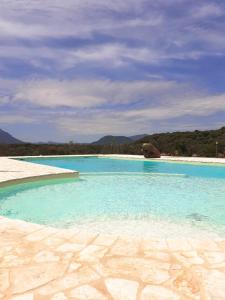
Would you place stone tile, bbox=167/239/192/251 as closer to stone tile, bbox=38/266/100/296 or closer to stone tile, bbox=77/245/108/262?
stone tile, bbox=77/245/108/262

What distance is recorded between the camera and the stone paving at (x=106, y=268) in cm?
201

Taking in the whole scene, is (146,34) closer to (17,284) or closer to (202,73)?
(202,73)

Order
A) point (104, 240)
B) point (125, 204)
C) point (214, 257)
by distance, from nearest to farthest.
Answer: point (214, 257) < point (104, 240) < point (125, 204)

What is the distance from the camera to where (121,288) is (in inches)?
81.0

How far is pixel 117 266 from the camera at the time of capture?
2398 mm

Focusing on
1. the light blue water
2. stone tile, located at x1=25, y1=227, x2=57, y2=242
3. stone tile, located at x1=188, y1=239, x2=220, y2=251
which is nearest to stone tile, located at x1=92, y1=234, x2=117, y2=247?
stone tile, located at x1=25, y1=227, x2=57, y2=242

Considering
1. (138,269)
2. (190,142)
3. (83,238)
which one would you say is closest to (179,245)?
(138,269)

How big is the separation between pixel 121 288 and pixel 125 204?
4.45 m

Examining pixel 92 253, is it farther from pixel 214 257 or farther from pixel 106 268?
pixel 214 257

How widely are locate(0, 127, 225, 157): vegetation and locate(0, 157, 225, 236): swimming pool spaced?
9.63m

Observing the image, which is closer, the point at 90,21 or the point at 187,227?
the point at 187,227

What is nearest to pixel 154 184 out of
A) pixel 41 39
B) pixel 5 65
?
pixel 41 39

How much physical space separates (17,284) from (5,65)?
541 inches

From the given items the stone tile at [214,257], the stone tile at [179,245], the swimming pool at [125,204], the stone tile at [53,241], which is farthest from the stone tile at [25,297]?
the swimming pool at [125,204]
